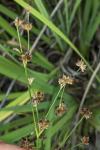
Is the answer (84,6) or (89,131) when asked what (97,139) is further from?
(84,6)

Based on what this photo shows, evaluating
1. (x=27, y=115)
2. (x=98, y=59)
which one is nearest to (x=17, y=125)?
(x=27, y=115)

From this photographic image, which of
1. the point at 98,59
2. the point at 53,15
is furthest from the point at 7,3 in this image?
the point at 98,59

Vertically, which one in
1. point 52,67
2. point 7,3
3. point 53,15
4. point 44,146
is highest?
point 7,3

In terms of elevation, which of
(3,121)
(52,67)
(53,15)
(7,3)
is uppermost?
(7,3)

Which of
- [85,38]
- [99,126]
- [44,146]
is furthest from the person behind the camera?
[85,38]

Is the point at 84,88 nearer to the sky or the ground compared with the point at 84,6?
nearer to the ground

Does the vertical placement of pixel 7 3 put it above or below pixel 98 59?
above

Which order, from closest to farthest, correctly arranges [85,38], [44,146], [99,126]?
1. [44,146]
2. [99,126]
3. [85,38]

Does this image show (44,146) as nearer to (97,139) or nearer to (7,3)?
(97,139)

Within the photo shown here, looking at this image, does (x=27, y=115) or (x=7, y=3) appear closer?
(x=27, y=115)
